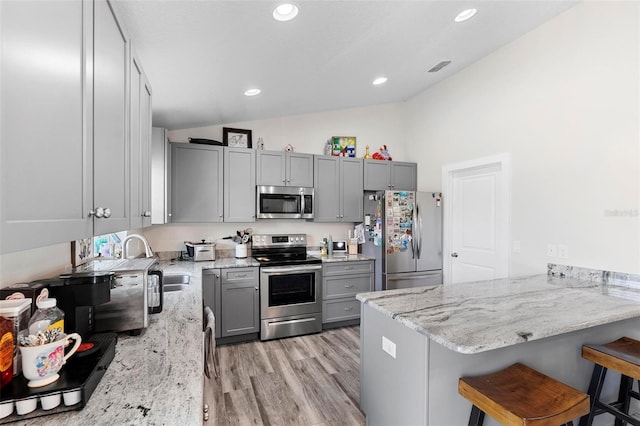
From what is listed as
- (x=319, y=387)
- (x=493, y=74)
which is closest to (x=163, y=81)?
(x=319, y=387)

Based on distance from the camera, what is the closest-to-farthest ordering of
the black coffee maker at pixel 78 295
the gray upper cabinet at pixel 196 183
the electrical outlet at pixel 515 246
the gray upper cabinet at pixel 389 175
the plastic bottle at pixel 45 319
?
the plastic bottle at pixel 45 319, the black coffee maker at pixel 78 295, the electrical outlet at pixel 515 246, the gray upper cabinet at pixel 196 183, the gray upper cabinet at pixel 389 175

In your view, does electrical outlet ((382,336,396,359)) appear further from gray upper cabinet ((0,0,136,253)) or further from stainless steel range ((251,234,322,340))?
stainless steel range ((251,234,322,340))

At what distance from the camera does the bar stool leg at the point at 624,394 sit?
1.88 metres

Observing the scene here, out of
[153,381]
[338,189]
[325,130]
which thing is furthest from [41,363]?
[325,130]

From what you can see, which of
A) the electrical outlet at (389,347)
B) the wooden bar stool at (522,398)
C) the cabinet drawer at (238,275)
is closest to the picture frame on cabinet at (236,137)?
the cabinet drawer at (238,275)

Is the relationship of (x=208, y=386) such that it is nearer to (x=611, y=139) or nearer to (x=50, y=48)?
(x=50, y=48)

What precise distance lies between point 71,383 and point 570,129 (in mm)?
3619

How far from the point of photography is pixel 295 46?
2117 millimetres

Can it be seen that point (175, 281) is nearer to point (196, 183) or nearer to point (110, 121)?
point (196, 183)

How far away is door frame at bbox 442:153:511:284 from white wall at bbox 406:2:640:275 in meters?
0.07

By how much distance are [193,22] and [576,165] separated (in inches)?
122

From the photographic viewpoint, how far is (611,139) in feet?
7.65

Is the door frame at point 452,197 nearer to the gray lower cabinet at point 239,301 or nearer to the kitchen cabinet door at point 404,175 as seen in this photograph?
the kitchen cabinet door at point 404,175

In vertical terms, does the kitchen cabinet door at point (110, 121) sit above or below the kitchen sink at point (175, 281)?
above
